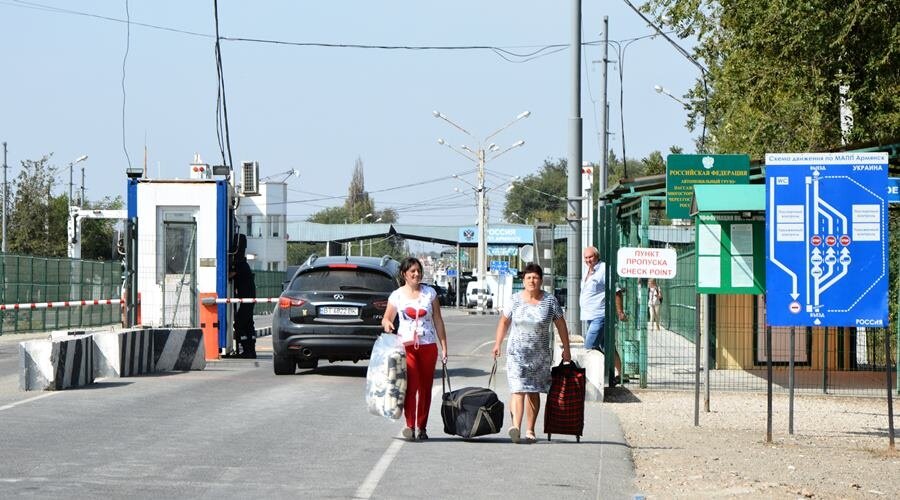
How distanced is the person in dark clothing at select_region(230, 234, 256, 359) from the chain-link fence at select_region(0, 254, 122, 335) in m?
11.2

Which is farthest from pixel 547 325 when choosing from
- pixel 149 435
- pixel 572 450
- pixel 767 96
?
pixel 767 96

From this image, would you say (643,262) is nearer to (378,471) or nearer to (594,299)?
(594,299)

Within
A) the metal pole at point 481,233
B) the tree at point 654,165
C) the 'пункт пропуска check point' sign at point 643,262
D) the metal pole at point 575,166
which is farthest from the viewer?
the metal pole at point 481,233

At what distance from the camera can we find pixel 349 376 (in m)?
20.8

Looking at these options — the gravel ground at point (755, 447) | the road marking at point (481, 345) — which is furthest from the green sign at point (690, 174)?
the road marking at point (481, 345)

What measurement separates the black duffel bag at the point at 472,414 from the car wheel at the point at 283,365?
8.16 m

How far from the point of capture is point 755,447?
42.7ft

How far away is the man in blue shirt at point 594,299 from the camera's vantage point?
1811 centimetres

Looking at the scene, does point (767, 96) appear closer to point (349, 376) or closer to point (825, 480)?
point (349, 376)

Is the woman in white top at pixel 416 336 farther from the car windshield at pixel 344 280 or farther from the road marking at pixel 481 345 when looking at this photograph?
the road marking at pixel 481 345

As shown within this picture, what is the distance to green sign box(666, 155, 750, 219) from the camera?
18.6m

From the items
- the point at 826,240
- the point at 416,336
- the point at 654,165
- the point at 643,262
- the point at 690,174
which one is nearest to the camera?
the point at 416,336

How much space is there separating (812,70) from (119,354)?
11118 millimetres

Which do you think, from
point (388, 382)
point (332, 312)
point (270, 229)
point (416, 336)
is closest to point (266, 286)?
point (270, 229)
